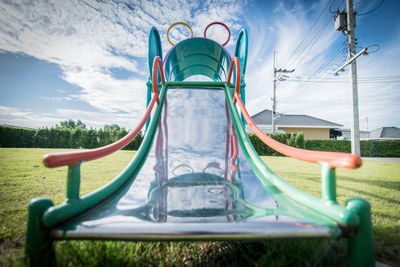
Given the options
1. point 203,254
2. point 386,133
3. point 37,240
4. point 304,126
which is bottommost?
point 203,254

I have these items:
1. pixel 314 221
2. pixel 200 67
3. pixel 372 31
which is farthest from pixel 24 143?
pixel 372 31

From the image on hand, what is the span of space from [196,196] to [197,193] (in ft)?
0.18

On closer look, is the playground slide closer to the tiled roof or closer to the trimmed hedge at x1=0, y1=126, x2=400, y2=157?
the trimmed hedge at x1=0, y1=126, x2=400, y2=157

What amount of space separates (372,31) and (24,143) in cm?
2543

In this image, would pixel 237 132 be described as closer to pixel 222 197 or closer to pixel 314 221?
pixel 222 197

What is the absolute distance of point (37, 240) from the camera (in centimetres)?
89

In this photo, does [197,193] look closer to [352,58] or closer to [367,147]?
[352,58]

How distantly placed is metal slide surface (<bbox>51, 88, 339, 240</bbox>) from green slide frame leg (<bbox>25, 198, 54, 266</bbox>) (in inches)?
2.5

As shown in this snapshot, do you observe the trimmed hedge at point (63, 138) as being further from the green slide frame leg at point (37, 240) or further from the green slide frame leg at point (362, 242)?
the green slide frame leg at point (362, 242)

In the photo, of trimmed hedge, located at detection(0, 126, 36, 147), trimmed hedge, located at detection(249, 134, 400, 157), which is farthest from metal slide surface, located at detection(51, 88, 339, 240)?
trimmed hedge, located at detection(0, 126, 36, 147)

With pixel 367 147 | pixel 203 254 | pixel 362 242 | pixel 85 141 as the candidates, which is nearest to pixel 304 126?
pixel 367 147

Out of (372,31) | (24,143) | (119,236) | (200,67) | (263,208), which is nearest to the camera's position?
(119,236)

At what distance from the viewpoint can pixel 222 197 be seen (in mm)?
1605

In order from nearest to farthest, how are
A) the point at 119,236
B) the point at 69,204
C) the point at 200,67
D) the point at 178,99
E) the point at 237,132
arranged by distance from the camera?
1. the point at 119,236
2. the point at 69,204
3. the point at 237,132
4. the point at 178,99
5. the point at 200,67
